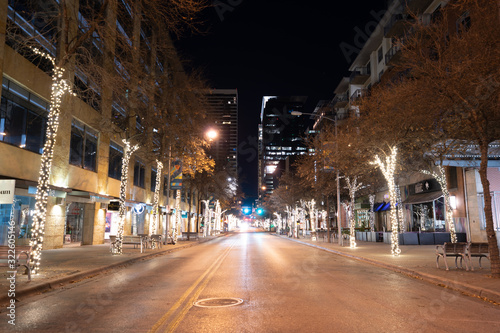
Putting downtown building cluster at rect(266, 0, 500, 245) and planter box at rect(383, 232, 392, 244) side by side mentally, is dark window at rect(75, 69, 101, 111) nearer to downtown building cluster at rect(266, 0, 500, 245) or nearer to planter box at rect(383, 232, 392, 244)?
downtown building cluster at rect(266, 0, 500, 245)

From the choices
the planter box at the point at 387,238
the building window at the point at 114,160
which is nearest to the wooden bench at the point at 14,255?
the building window at the point at 114,160

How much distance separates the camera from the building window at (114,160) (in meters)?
33.1

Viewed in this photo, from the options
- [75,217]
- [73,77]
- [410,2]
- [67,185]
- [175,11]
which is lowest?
[75,217]

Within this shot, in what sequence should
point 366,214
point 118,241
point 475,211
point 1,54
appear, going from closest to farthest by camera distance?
1. point 1,54
2. point 118,241
3. point 475,211
4. point 366,214

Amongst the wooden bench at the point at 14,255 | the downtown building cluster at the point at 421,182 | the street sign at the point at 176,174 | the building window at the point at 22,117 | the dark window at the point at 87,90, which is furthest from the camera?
the street sign at the point at 176,174

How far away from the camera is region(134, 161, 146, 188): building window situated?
4022 centimetres

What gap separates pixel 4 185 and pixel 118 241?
10840 millimetres

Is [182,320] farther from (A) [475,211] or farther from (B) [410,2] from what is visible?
(B) [410,2]

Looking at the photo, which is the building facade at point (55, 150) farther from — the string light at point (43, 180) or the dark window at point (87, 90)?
the string light at point (43, 180)

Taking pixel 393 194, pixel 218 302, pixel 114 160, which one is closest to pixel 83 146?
pixel 114 160

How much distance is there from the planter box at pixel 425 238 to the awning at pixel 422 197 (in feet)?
10.5

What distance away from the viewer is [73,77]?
25344mm

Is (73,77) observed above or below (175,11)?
above

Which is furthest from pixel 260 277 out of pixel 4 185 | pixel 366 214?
pixel 366 214
